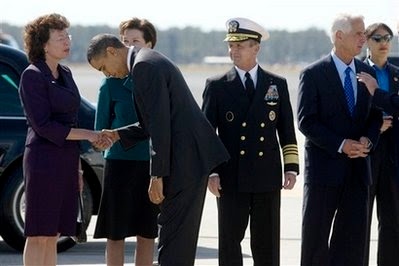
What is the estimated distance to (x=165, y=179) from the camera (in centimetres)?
868

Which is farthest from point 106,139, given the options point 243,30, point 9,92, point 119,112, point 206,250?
point 206,250

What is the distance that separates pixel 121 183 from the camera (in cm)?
976

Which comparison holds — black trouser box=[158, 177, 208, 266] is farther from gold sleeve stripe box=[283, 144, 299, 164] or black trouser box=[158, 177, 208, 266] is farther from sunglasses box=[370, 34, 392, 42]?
sunglasses box=[370, 34, 392, 42]

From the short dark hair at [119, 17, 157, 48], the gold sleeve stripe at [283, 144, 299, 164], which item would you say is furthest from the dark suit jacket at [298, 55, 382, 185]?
the short dark hair at [119, 17, 157, 48]

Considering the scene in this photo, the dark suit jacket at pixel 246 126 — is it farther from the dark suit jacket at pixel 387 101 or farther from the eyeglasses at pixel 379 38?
the eyeglasses at pixel 379 38

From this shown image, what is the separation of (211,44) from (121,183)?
485 ft

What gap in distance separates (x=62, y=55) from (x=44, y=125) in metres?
0.52

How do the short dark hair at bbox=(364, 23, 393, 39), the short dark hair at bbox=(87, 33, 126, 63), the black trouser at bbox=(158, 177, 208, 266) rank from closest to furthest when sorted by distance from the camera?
the black trouser at bbox=(158, 177, 208, 266) → the short dark hair at bbox=(87, 33, 126, 63) → the short dark hair at bbox=(364, 23, 393, 39)

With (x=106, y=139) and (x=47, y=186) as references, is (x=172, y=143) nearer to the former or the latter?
(x=106, y=139)

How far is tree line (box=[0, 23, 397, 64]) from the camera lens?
135 metres

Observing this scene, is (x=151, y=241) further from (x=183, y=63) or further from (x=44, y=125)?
(x=183, y=63)

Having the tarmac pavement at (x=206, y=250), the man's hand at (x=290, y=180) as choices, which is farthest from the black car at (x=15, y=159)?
the man's hand at (x=290, y=180)

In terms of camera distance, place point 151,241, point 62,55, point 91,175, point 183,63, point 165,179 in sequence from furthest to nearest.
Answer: point 183,63 < point 91,175 < point 151,241 < point 62,55 < point 165,179

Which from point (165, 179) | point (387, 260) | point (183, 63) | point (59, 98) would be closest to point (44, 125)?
point (59, 98)
